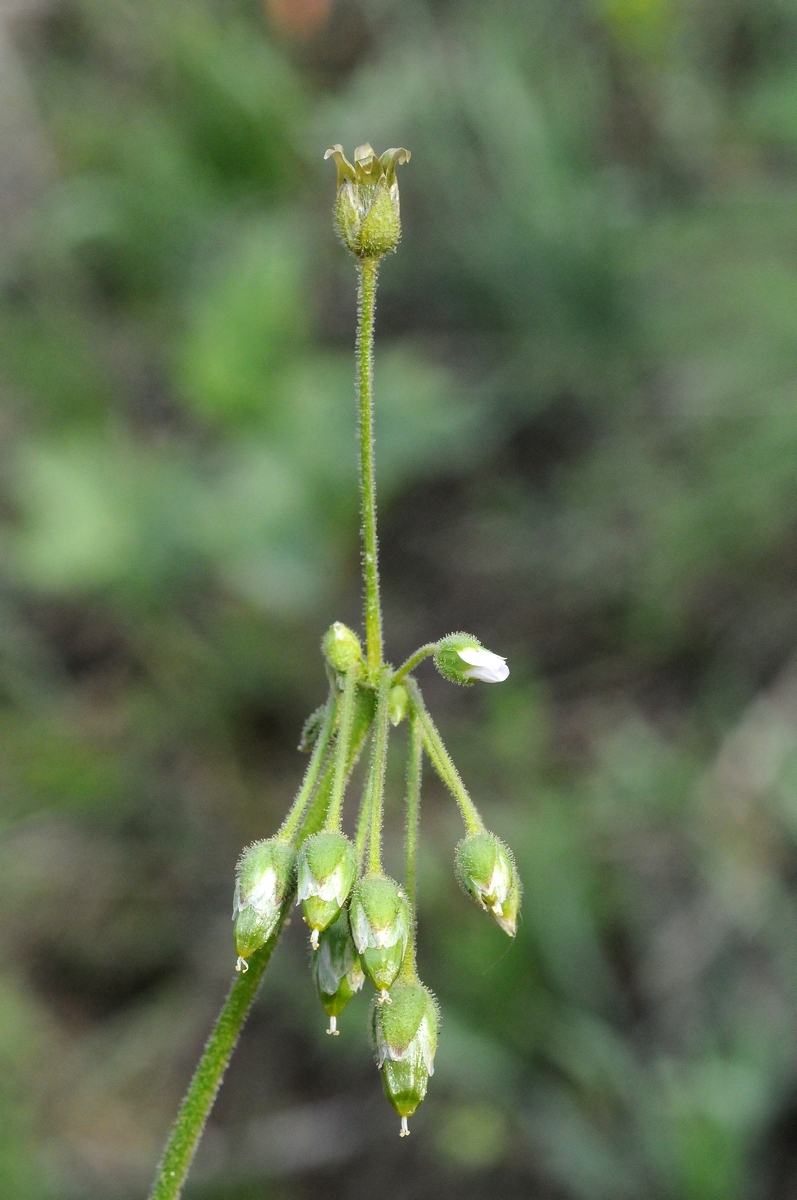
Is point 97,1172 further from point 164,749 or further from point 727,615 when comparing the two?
point 727,615

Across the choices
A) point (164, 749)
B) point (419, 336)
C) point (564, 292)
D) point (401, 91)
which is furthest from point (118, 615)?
point (401, 91)

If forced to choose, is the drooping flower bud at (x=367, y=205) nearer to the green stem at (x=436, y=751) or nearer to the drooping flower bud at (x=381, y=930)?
the green stem at (x=436, y=751)

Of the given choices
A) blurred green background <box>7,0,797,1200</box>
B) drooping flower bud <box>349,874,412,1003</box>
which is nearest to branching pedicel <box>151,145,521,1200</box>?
drooping flower bud <box>349,874,412,1003</box>

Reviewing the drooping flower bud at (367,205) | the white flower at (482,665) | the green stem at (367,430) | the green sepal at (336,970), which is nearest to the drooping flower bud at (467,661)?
the white flower at (482,665)

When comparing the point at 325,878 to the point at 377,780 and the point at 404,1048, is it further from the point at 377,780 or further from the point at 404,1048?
the point at 404,1048

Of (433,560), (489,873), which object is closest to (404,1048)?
(489,873)
